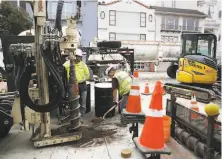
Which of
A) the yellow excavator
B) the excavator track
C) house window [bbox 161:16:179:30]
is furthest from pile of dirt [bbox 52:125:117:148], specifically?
house window [bbox 161:16:179:30]

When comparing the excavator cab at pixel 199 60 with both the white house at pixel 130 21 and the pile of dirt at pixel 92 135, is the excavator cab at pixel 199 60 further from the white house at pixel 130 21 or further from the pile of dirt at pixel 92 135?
the white house at pixel 130 21

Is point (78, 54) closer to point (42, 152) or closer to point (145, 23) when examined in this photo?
point (42, 152)

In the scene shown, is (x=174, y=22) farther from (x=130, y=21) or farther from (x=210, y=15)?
(x=130, y=21)

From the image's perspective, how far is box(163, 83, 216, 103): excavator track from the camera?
773cm

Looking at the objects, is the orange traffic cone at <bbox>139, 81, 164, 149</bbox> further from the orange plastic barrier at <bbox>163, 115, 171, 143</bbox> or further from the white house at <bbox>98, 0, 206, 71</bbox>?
the white house at <bbox>98, 0, 206, 71</bbox>

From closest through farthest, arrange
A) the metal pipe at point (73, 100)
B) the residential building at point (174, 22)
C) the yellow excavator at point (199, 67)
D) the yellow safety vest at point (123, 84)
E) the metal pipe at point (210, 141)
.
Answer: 1. the metal pipe at point (210, 141)
2. the metal pipe at point (73, 100)
3. the yellow safety vest at point (123, 84)
4. the yellow excavator at point (199, 67)
5. the residential building at point (174, 22)

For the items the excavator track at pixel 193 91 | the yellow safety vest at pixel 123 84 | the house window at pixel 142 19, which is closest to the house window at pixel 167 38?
the house window at pixel 142 19

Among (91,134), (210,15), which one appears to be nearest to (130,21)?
(210,15)

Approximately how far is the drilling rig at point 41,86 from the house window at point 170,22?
29354 millimetres

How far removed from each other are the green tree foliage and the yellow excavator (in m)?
9.70

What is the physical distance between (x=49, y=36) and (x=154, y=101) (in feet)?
6.54

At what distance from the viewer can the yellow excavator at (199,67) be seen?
8.58 m

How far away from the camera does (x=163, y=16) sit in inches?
1264

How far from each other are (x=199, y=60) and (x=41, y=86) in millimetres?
6248
